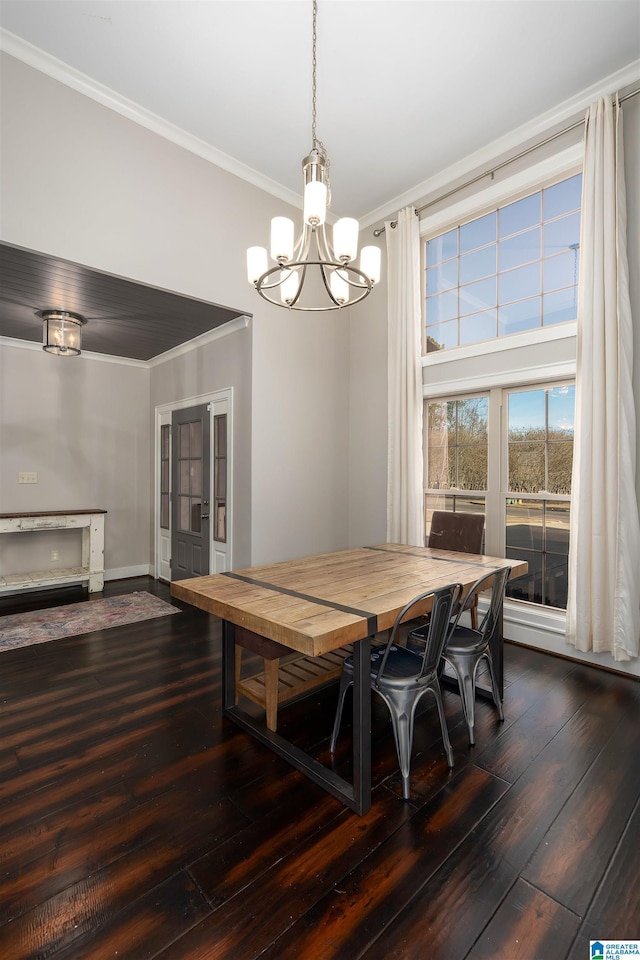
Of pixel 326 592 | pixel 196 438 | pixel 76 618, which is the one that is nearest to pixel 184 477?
pixel 196 438

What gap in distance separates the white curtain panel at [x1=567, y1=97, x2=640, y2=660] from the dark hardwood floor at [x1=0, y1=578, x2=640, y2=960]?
496 mm

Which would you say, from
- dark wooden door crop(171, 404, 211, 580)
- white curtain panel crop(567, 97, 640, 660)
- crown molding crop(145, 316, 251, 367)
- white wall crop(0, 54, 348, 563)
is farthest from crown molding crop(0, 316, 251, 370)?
white curtain panel crop(567, 97, 640, 660)

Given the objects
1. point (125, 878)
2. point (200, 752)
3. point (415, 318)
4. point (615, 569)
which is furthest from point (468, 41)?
point (125, 878)

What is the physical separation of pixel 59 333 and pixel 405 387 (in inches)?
125

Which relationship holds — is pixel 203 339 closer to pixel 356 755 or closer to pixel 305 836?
pixel 356 755

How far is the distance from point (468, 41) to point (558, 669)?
13.2 ft

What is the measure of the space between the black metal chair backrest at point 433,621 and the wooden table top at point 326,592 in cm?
6

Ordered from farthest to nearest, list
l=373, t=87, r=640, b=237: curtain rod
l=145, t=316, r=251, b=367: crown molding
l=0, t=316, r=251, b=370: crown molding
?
l=0, t=316, r=251, b=370: crown molding
l=145, t=316, r=251, b=367: crown molding
l=373, t=87, r=640, b=237: curtain rod

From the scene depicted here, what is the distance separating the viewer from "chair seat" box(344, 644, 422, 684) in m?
1.98

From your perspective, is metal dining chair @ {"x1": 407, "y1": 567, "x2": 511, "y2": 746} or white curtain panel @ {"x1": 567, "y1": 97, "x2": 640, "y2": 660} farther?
white curtain panel @ {"x1": 567, "y1": 97, "x2": 640, "y2": 660}

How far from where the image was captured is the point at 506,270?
12.0ft

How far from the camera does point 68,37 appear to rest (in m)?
2.68

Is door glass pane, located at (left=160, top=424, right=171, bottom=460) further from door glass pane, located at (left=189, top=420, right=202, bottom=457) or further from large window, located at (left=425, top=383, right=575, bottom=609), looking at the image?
large window, located at (left=425, top=383, right=575, bottom=609)

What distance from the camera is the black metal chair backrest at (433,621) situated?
6.13 ft
